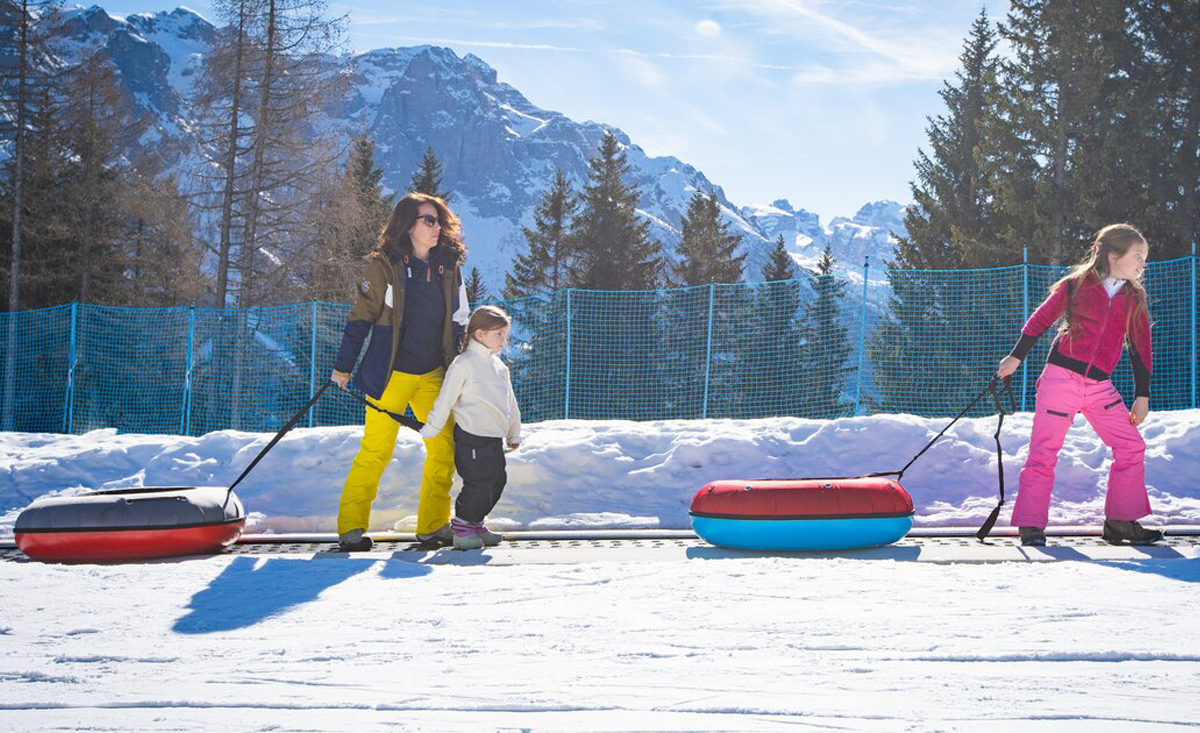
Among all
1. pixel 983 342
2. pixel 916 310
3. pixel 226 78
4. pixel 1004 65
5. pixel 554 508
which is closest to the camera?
pixel 554 508

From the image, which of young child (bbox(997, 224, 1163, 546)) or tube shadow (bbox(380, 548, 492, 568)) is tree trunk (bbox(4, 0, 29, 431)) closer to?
tube shadow (bbox(380, 548, 492, 568))

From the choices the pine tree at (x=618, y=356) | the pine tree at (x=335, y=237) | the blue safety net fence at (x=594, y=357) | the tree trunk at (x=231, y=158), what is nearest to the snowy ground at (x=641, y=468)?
the blue safety net fence at (x=594, y=357)

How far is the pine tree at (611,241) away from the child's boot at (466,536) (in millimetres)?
27176

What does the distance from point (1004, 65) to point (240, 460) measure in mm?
22183

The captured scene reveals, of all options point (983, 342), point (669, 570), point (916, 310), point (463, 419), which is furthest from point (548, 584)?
point (916, 310)

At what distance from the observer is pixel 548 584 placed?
164 inches

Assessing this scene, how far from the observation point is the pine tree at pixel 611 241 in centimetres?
3297

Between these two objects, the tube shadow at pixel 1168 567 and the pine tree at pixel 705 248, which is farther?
the pine tree at pixel 705 248

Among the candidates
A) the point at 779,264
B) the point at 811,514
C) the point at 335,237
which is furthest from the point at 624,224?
the point at 811,514

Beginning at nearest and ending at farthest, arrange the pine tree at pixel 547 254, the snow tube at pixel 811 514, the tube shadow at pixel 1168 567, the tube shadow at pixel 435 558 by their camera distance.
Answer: the tube shadow at pixel 1168 567
the tube shadow at pixel 435 558
the snow tube at pixel 811 514
the pine tree at pixel 547 254

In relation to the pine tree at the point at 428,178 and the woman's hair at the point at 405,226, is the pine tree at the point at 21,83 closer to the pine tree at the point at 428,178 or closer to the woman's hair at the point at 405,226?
the pine tree at the point at 428,178

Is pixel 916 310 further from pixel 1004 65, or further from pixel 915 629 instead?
pixel 915 629

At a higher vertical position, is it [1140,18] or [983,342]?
[1140,18]

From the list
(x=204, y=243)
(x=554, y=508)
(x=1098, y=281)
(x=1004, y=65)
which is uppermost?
(x=1004, y=65)
